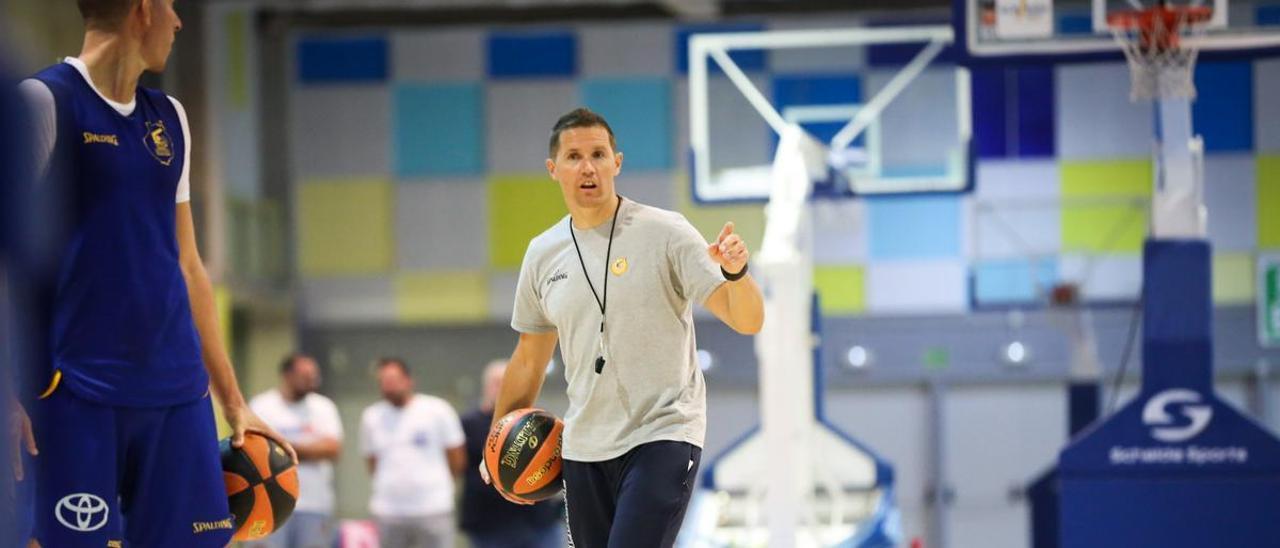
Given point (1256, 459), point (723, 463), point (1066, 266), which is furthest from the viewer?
point (1066, 266)

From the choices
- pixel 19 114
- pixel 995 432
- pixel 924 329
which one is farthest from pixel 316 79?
pixel 19 114

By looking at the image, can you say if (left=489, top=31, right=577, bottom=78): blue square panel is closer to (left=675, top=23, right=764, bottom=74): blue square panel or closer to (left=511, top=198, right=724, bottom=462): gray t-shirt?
(left=675, top=23, right=764, bottom=74): blue square panel

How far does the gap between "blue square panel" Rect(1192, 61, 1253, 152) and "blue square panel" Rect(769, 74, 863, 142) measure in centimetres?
358

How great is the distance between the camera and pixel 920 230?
17297 millimetres

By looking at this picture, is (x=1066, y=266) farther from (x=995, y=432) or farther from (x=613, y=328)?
(x=613, y=328)

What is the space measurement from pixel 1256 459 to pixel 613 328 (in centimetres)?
611

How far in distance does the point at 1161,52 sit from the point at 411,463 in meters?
5.68

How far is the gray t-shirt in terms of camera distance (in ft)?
15.4

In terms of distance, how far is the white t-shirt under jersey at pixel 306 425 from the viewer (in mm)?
11375

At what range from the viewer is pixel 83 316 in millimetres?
3676

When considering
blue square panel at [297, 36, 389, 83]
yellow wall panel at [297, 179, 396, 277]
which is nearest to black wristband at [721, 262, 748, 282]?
yellow wall panel at [297, 179, 396, 277]

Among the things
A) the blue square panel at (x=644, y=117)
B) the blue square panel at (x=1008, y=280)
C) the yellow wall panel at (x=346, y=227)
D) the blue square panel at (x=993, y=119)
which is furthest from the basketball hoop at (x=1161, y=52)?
the yellow wall panel at (x=346, y=227)

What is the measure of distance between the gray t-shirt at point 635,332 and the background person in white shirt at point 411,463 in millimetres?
6865

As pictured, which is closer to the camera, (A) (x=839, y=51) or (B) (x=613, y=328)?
(B) (x=613, y=328)
